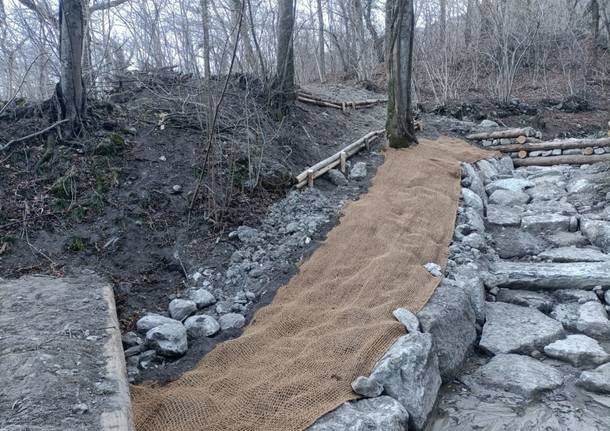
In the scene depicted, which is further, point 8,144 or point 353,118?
point 353,118

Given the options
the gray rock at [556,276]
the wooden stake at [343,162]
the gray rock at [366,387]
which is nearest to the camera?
the gray rock at [366,387]

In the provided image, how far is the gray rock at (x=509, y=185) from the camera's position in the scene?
6.49 metres

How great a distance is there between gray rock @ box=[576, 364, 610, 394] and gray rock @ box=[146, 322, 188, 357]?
2441mm

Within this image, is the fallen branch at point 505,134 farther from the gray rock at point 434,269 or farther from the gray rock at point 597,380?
the gray rock at point 597,380

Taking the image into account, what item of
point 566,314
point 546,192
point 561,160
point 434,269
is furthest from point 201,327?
point 561,160

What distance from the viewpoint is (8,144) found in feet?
15.7

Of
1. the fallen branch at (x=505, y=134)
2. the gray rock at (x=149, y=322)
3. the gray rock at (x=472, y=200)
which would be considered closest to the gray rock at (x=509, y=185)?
the gray rock at (x=472, y=200)

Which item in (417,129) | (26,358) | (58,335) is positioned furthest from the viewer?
(417,129)

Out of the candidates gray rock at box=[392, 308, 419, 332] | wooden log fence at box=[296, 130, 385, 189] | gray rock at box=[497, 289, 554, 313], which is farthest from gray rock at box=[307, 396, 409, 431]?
wooden log fence at box=[296, 130, 385, 189]

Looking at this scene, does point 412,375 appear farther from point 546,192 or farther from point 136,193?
point 546,192

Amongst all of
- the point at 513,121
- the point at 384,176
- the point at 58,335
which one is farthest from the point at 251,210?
the point at 513,121

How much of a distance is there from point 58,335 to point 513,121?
29.4ft

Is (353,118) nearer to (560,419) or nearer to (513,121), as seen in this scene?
(513,121)

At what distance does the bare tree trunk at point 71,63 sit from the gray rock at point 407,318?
148 inches
